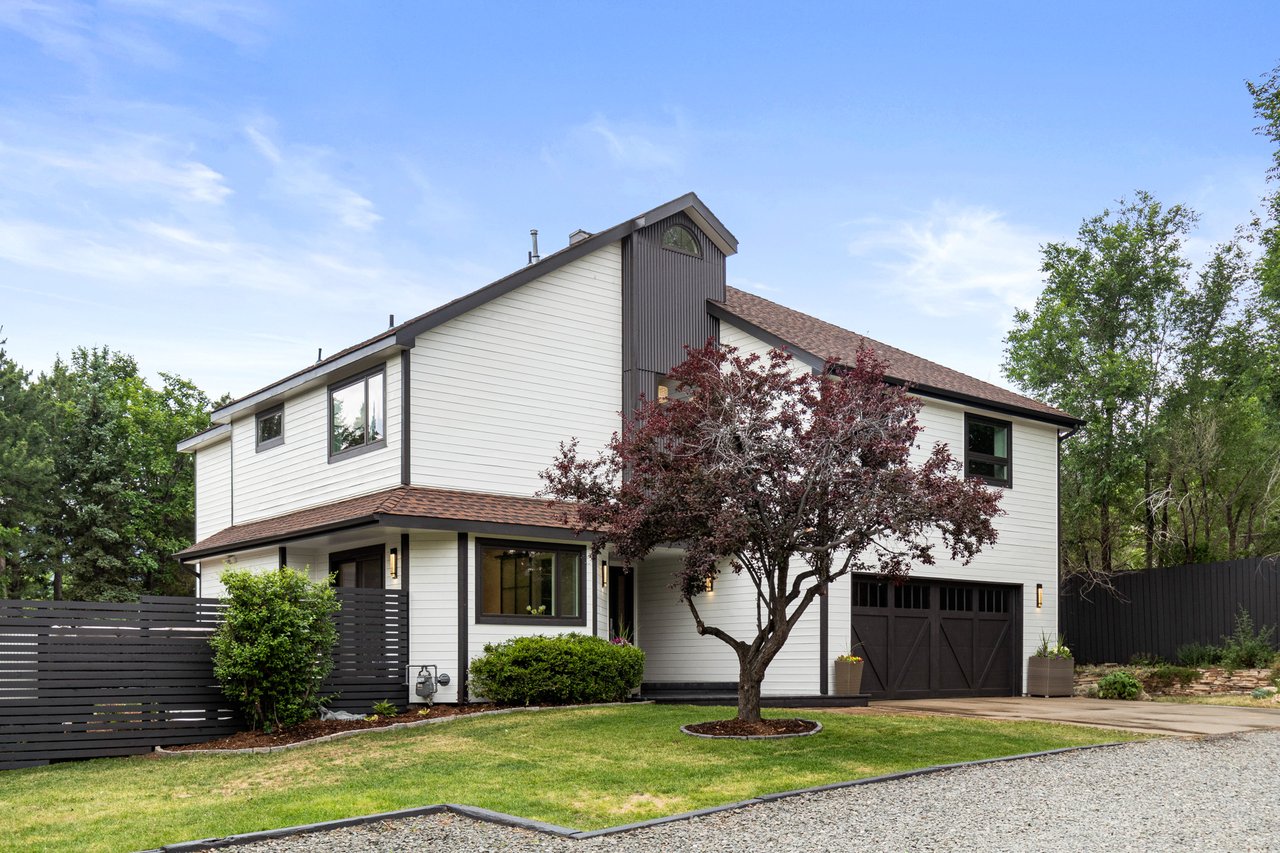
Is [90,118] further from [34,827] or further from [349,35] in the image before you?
[34,827]

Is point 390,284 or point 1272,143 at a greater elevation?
point 1272,143

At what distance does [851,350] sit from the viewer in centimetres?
2091

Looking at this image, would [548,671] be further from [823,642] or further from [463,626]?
[823,642]

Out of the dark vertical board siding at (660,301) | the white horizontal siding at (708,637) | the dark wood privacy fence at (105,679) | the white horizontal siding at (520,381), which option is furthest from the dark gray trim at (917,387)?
the dark wood privacy fence at (105,679)

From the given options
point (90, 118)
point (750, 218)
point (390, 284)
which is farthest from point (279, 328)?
point (750, 218)

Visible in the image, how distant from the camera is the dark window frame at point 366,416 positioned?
17.7 m

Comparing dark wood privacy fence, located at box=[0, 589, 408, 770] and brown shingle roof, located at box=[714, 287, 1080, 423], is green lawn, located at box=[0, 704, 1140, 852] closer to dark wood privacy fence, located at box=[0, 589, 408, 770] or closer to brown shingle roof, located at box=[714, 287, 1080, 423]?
dark wood privacy fence, located at box=[0, 589, 408, 770]

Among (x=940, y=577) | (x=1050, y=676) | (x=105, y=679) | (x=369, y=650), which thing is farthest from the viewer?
(x=1050, y=676)

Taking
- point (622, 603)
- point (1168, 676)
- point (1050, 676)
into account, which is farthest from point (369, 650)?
point (1168, 676)

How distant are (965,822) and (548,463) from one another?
11.6 metres

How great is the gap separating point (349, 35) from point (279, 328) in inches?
428

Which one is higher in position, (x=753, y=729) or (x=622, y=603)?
(x=622, y=603)

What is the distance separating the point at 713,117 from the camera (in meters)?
20.4

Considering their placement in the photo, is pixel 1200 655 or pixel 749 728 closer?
pixel 749 728
